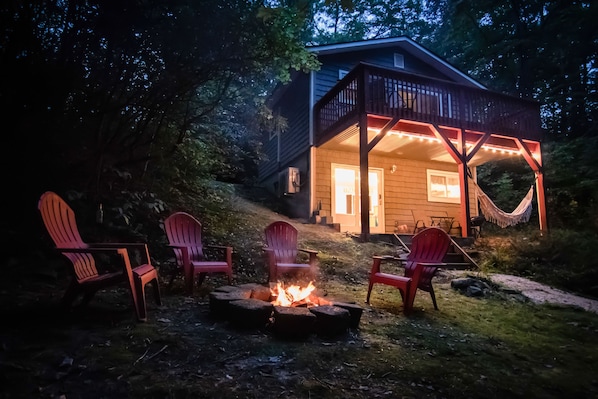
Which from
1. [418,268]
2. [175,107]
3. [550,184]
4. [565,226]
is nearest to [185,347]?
→ [418,268]

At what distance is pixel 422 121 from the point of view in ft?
28.1

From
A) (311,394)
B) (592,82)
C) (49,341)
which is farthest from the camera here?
(592,82)

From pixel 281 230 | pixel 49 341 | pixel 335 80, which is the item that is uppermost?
pixel 335 80

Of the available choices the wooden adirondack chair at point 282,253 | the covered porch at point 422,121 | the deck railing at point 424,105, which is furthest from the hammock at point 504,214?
the wooden adirondack chair at point 282,253

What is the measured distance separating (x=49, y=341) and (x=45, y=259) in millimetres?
2129

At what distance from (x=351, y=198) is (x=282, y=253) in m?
5.97

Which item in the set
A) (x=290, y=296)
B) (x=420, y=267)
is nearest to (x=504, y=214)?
(x=420, y=267)

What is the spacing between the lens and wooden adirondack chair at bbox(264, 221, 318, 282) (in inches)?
177

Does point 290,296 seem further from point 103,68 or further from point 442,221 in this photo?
point 442,221

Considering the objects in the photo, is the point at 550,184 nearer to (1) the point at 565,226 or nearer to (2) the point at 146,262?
→ (1) the point at 565,226

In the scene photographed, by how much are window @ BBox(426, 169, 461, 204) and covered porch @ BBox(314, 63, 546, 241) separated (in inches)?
42.1

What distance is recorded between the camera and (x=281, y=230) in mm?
5023

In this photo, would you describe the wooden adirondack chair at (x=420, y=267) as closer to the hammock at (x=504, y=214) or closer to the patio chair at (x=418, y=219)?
the hammock at (x=504, y=214)

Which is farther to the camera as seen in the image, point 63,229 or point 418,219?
point 418,219
